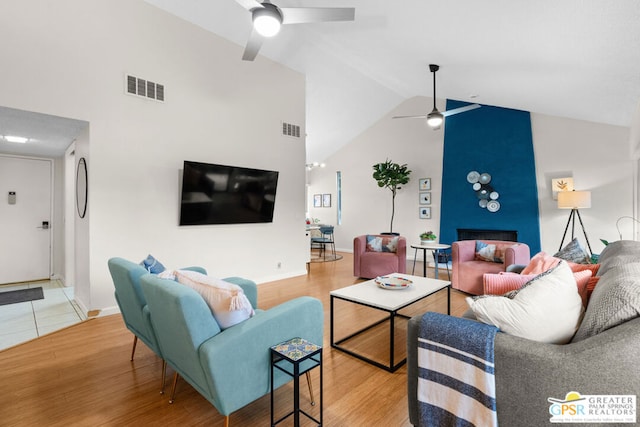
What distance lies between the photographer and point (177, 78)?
4.06 metres

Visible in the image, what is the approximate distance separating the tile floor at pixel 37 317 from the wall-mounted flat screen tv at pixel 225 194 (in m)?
1.66

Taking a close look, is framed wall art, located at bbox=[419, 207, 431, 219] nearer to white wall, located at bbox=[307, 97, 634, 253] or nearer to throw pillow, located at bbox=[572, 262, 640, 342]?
white wall, located at bbox=[307, 97, 634, 253]

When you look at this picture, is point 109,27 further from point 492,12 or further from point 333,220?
point 333,220

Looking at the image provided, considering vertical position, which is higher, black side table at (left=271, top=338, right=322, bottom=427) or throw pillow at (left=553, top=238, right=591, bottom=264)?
throw pillow at (left=553, top=238, right=591, bottom=264)

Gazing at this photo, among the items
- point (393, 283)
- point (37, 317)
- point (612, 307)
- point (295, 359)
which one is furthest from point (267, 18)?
point (37, 317)

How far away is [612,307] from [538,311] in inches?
9.8

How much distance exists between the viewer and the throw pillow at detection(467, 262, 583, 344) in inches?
52.7

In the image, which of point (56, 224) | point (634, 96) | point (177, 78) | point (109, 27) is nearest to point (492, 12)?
point (634, 96)

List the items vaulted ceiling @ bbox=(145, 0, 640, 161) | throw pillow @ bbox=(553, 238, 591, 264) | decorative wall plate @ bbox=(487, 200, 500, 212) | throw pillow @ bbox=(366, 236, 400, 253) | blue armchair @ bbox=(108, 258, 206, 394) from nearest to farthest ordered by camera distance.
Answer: blue armchair @ bbox=(108, 258, 206, 394), vaulted ceiling @ bbox=(145, 0, 640, 161), throw pillow @ bbox=(553, 238, 591, 264), throw pillow @ bbox=(366, 236, 400, 253), decorative wall plate @ bbox=(487, 200, 500, 212)

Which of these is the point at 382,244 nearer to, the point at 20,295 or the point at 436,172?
the point at 436,172

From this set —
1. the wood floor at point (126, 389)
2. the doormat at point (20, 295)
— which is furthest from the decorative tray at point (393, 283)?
the doormat at point (20, 295)

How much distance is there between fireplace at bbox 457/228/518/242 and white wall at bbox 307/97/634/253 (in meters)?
0.48

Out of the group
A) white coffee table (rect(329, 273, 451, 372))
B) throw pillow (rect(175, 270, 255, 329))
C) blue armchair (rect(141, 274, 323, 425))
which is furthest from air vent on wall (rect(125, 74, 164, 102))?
white coffee table (rect(329, 273, 451, 372))

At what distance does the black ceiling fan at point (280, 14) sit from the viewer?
7.69 ft
